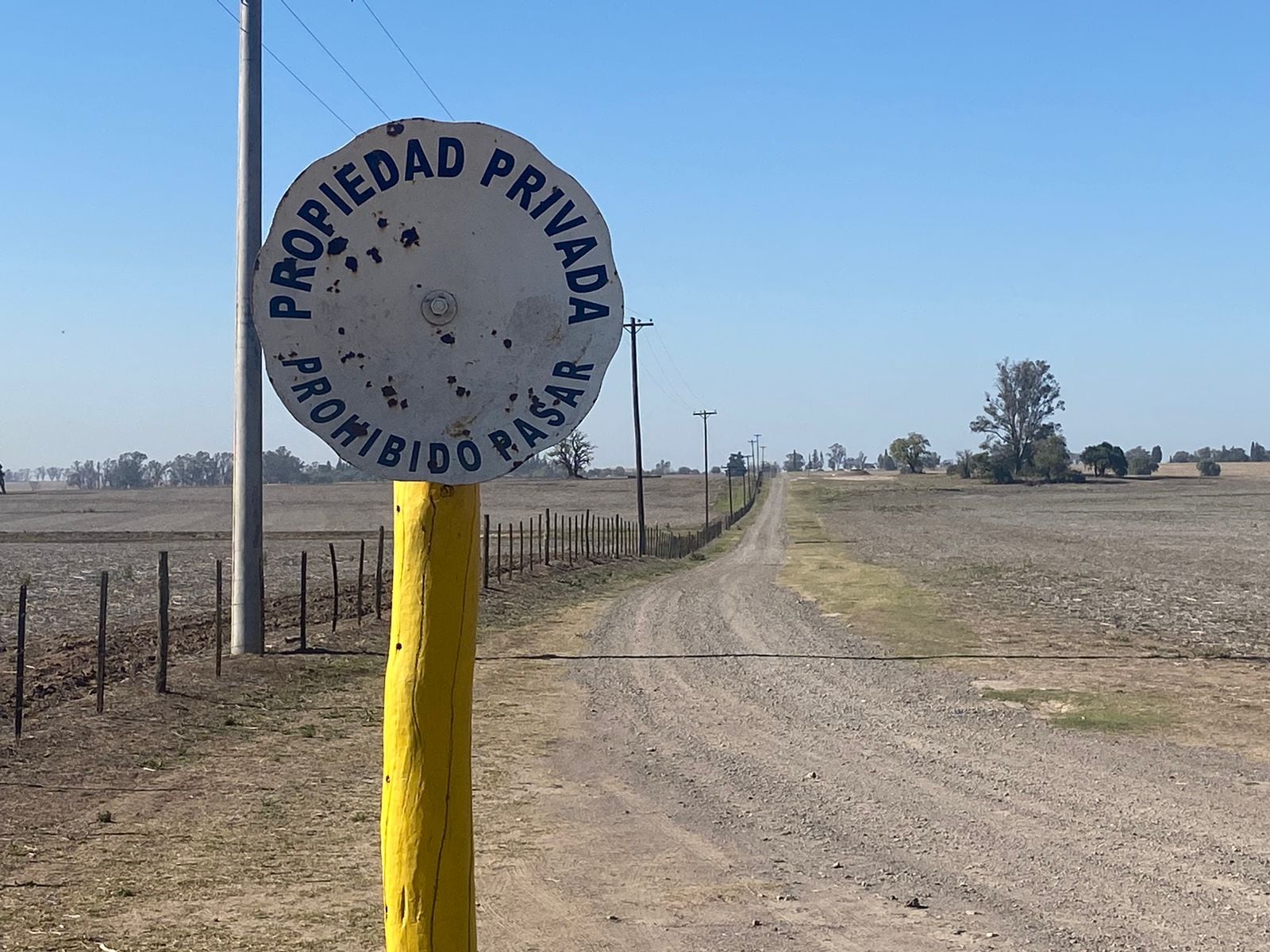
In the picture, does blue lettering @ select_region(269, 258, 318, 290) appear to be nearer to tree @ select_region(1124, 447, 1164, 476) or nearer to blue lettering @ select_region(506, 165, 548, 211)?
blue lettering @ select_region(506, 165, 548, 211)

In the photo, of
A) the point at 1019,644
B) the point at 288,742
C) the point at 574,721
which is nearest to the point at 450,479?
the point at 288,742

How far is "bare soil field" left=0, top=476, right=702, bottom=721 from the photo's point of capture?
16.2 metres

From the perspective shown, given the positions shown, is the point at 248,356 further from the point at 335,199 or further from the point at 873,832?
the point at 335,199

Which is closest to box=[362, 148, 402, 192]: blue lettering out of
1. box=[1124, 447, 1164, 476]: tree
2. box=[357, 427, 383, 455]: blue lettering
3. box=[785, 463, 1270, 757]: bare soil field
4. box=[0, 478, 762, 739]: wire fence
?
box=[357, 427, 383, 455]: blue lettering

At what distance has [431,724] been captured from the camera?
338 cm

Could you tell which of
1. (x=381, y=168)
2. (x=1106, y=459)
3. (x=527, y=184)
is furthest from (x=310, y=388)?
(x=1106, y=459)

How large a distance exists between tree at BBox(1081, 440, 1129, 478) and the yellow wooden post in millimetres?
165482

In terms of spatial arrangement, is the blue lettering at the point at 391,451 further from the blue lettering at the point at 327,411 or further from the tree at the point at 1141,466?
the tree at the point at 1141,466

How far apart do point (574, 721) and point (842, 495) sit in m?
118

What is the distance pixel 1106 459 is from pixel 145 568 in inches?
5662

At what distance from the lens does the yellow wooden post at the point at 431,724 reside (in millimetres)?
3369

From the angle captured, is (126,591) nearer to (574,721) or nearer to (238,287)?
(238,287)

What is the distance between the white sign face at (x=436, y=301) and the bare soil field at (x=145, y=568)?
382 inches

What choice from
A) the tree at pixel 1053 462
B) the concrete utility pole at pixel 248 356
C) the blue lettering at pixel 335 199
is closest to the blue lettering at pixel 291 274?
the blue lettering at pixel 335 199
